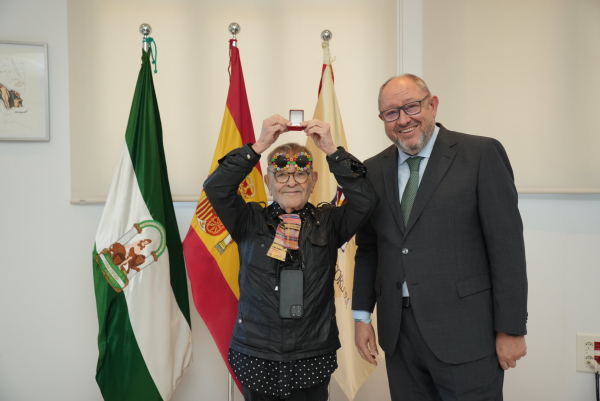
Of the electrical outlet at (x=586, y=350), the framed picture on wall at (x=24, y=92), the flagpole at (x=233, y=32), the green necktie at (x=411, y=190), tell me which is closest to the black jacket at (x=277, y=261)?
the green necktie at (x=411, y=190)

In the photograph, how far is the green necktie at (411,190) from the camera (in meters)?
1.61

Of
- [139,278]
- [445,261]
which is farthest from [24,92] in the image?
[445,261]

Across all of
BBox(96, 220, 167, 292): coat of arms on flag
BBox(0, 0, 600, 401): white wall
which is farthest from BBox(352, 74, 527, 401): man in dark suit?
BBox(0, 0, 600, 401): white wall

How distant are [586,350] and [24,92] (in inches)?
138

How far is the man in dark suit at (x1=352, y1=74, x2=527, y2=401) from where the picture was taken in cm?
146

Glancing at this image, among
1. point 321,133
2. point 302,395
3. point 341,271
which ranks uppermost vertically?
point 321,133

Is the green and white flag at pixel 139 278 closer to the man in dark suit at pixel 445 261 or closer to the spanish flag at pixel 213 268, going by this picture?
the spanish flag at pixel 213 268

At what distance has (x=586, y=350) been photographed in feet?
8.22

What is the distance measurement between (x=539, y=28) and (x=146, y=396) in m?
2.92

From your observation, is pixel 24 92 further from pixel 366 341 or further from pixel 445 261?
pixel 445 261

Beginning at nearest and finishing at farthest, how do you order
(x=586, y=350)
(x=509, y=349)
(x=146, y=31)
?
(x=509, y=349) → (x=146, y=31) → (x=586, y=350)

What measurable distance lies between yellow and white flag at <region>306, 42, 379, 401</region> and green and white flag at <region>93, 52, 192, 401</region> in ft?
2.67

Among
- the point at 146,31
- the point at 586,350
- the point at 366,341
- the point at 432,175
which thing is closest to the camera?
the point at 432,175

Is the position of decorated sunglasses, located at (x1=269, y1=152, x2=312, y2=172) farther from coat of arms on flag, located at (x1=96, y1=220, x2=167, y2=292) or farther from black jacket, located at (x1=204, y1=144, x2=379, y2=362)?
coat of arms on flag, located at (x1=96, y1=220, x2=167, y2=292)
